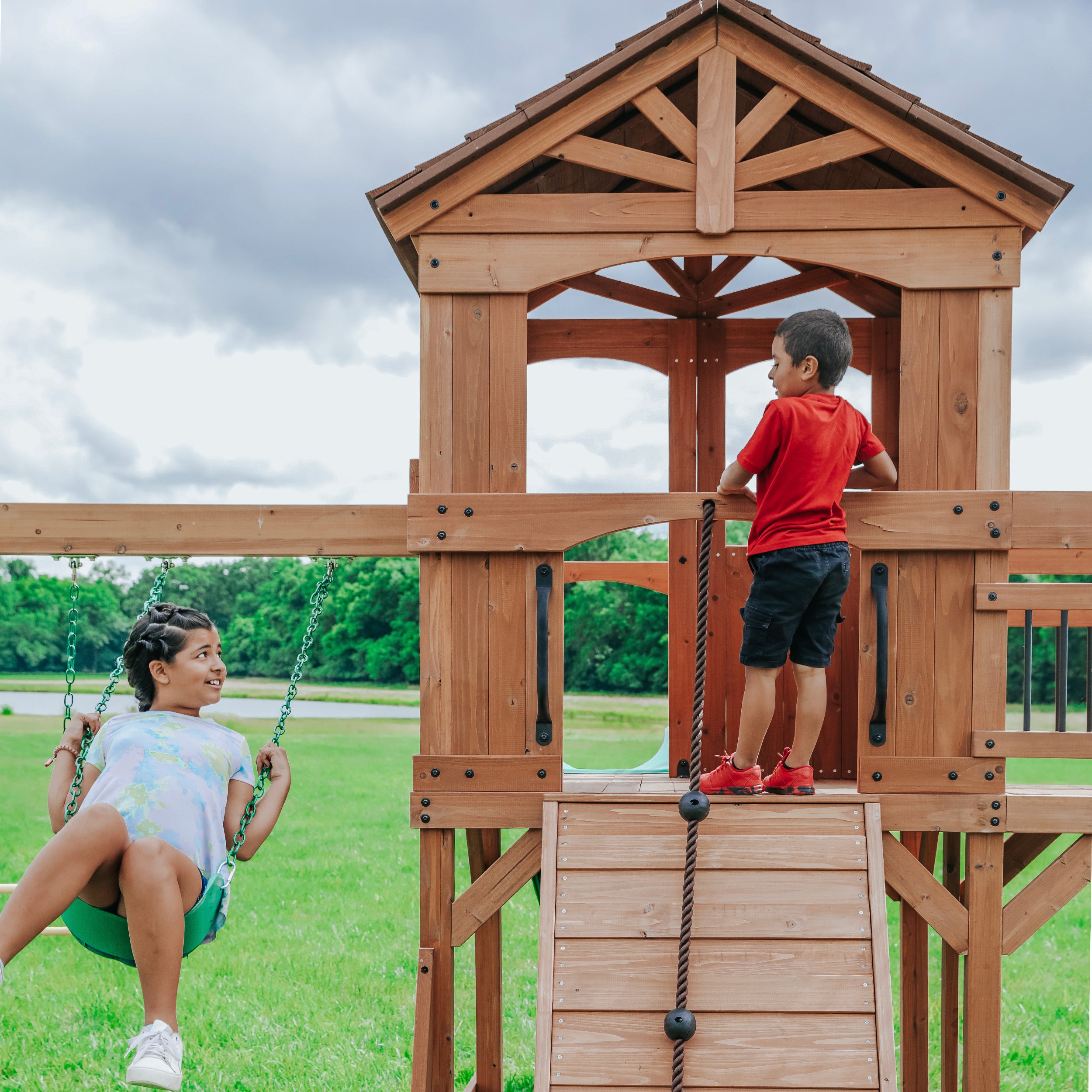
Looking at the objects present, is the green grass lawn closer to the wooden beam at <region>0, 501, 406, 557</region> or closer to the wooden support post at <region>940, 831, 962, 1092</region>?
the wooden support post at <region>940, 831, 962, 1092</region>

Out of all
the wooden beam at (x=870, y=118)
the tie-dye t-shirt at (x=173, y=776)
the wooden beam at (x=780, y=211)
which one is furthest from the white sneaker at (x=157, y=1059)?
the wooden beam at (x=870, y=118)

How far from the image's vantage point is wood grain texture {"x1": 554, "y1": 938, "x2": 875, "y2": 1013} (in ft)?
10.0

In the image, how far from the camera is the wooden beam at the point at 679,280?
5.04m

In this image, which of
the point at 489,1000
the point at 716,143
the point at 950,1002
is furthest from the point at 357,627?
the point at 716,143

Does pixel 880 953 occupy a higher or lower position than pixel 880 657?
lower

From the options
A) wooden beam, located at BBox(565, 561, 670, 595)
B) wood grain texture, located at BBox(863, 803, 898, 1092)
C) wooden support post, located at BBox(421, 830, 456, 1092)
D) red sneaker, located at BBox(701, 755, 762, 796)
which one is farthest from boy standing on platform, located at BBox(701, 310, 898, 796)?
wooden beam, located at BBox(565, 561, 670, 595)

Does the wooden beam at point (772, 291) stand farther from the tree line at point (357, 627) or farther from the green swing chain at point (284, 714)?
the tree line at point (357, 627)

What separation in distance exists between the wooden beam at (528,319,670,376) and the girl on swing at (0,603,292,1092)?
7.75 feet

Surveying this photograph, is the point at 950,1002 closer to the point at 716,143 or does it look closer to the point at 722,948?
the point at 722,948

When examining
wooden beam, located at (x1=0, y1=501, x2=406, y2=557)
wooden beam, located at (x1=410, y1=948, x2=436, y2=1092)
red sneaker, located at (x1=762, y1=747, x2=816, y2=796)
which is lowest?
wooden beam, located at (x1=410, y1=948, x2=436, y2=1092)

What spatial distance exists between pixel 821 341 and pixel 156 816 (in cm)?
263

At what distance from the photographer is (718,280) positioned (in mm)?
5051

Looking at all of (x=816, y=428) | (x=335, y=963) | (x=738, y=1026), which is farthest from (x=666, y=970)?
(x=335, y=963)

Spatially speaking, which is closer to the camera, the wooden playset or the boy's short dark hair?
the boy's short dark hair
